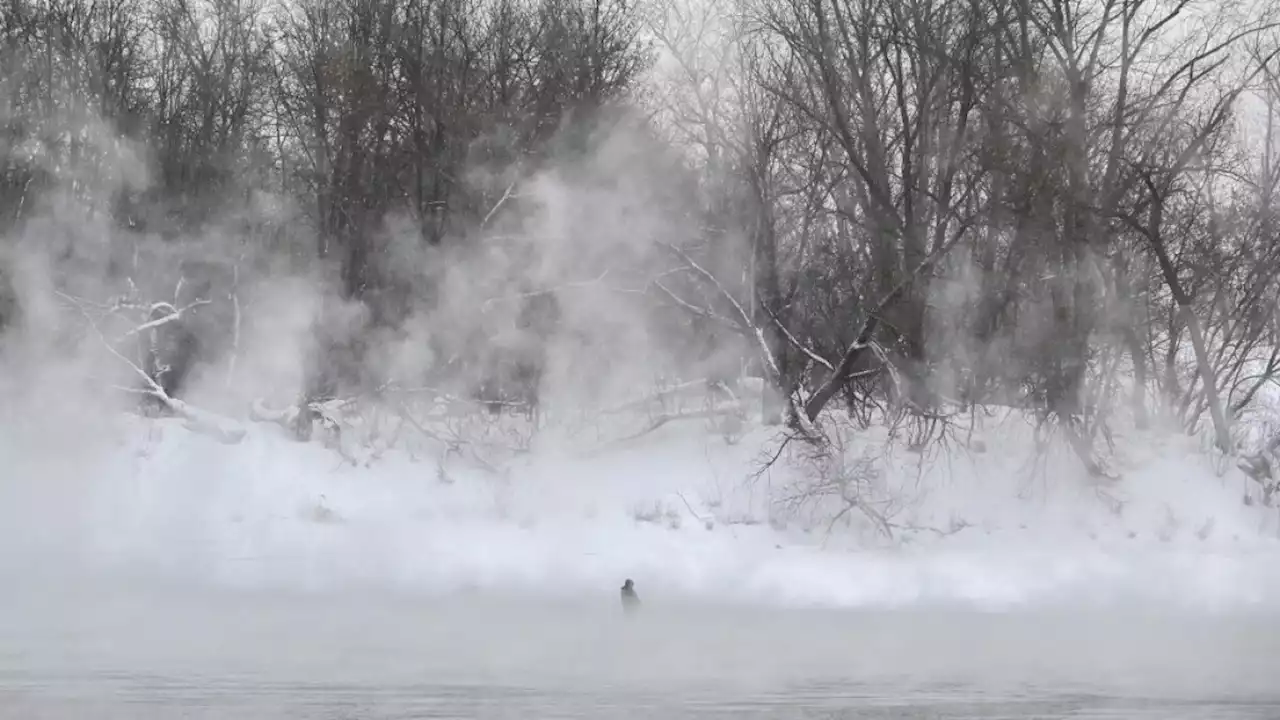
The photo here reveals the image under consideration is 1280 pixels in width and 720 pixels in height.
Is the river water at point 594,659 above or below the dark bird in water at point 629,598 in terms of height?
below

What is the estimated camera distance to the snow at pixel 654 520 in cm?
1477

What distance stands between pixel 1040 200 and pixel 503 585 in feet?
23.6

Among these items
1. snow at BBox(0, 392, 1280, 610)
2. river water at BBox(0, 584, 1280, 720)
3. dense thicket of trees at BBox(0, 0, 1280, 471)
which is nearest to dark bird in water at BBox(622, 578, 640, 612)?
river water at BBox(0, 584, 1280, 720)

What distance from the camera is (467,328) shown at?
18.5m

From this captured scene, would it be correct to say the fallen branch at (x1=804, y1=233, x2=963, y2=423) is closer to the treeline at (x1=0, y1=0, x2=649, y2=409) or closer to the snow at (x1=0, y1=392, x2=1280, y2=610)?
the snow at (x1=0, y1=392, x2=1280, y2=610)

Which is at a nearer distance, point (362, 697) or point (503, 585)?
point (362, 697)

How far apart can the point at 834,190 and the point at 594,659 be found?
8.49 metres

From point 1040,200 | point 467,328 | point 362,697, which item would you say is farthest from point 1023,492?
point 362,697

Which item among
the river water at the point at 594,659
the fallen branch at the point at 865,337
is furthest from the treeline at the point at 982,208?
the river water at the point at 594,659

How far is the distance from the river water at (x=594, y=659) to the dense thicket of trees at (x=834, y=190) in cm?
416

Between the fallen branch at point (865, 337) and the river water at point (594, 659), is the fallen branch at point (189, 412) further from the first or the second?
the fallen branch at point (865, 337)

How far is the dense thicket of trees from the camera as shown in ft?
56.4

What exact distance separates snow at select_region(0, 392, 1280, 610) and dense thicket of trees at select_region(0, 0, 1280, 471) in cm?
101

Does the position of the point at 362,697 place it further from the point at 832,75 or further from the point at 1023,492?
the point at 832,75
